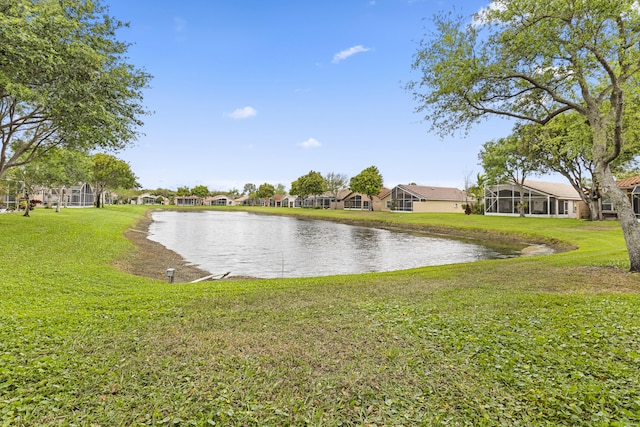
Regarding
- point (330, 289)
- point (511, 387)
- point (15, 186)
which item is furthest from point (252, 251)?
point (15, 186)

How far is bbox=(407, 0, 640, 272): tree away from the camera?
858 cm

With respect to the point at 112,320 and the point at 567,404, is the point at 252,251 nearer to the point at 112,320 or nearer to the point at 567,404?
the point at 112,320

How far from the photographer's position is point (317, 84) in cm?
3234

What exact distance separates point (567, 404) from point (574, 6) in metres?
9.44

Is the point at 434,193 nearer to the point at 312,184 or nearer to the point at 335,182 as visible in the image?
the point at 312,184

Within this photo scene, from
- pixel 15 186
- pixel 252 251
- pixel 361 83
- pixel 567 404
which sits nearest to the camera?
pixel 567 404

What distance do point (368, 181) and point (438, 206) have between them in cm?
1350

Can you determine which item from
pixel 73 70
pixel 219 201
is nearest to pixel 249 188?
pixel 219 201

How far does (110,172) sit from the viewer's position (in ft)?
162

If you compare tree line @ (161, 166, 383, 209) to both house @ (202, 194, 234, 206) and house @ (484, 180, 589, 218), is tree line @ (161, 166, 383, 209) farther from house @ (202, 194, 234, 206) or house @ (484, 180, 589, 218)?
house @ (484, 180, 589, 218)

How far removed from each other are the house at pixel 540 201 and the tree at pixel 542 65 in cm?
3433

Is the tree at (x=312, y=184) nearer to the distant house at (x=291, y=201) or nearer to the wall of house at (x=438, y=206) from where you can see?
the distant house at (x=291, y=201)

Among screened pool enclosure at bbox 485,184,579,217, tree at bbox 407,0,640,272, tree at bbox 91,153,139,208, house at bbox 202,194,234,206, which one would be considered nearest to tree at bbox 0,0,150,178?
tree at bbox 407,0,640,272

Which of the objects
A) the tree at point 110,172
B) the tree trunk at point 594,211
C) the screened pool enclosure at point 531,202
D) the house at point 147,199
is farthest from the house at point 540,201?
the house at point 147,199
